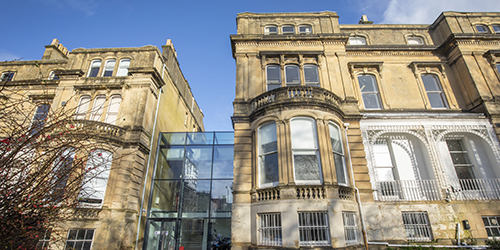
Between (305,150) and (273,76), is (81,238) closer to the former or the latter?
(305,150)

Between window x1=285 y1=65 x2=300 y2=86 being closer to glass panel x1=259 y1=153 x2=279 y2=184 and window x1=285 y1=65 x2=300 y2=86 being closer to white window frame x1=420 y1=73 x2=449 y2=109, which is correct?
glass panel x1=259 y1=153 x2=279 y2=184

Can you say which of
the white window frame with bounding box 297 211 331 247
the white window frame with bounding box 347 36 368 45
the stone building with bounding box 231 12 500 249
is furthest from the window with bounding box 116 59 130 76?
the white window frame with bounding box 347 36 368 45

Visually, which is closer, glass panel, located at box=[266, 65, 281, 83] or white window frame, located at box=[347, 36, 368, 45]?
glass panel, located at box=[266, 65, 281, 83]

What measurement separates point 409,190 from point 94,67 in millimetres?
19953

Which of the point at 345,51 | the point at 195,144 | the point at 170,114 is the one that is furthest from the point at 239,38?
the point at 170,114

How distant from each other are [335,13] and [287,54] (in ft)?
15.8

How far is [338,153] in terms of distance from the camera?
35.4ft

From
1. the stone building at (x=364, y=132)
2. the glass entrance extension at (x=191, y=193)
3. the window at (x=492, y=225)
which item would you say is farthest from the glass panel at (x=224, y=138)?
the window at (x=492, y=225)

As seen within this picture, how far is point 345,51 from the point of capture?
14.4 meters

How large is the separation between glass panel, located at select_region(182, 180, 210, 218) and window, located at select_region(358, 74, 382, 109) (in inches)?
409

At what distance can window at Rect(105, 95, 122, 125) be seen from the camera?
14945mm

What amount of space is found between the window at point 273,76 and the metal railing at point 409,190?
22.5 ft

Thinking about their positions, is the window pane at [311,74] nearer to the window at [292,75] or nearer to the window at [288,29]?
the window at [292,75]

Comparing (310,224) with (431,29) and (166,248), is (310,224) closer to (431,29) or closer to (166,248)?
(166,248)
